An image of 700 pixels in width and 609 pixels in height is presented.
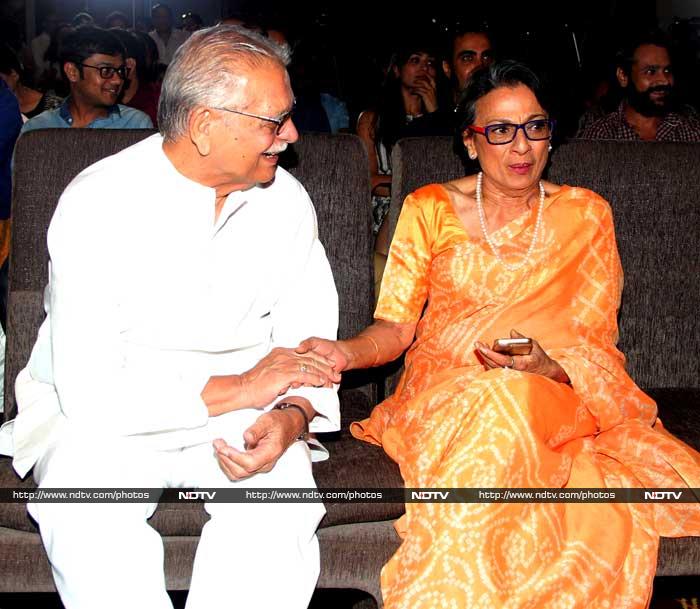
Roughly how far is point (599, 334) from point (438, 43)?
3.21m

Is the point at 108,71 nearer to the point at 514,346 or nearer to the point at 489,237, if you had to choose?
the point at 489,237

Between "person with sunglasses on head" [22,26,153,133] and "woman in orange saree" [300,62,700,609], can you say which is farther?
"person with sunglasses on head" [22,26,153,133]

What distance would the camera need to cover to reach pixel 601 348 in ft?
9.61

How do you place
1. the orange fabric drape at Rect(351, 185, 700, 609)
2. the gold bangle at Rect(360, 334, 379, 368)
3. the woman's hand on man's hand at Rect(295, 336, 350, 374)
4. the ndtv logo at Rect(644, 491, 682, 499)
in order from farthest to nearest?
1. the gold bangle at Rect(360, 334, 379, 368)
2. the woman's hand on man's hand at Rect(295, 336, 350, 374)
3. the ndtv logo at Rect(644, 491, 682, 499)
4. the orange fabric drape at Rect(351, 185, 700, 609)

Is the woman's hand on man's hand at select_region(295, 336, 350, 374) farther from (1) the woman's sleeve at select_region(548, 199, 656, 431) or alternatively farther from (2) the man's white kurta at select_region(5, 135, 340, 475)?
(1) the woman's sleeve at select_region(548, 199, 656, 431)

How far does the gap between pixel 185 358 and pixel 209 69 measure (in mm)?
705

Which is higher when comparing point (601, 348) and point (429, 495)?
point (601, 348)

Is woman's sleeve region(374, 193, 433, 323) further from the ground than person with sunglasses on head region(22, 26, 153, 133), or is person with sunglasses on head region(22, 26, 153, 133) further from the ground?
person with sunglasses on head region(22, 26, 153, 133)

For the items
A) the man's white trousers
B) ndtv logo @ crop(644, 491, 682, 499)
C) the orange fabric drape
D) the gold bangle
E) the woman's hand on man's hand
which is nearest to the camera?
the man's white trousers

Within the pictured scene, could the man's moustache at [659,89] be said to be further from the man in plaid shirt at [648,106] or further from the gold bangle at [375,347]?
the gold bangle at [375,347]

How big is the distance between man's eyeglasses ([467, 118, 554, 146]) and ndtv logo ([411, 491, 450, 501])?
3.36 ft

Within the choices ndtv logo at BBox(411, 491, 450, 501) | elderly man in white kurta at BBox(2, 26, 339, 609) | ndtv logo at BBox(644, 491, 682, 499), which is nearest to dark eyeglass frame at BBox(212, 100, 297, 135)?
elderly man in white kurta at BBox(2, 26, 339, 609)

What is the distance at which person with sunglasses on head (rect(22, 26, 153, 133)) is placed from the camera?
15.4 feet

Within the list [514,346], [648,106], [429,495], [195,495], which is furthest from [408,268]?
[648,106]
